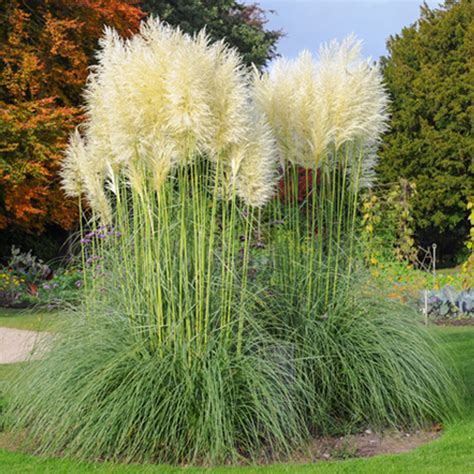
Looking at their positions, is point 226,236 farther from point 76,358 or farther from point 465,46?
point 465,46

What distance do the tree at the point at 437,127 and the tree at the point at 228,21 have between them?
15.6ft

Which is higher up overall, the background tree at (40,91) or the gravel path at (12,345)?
the background tree at (40,91)

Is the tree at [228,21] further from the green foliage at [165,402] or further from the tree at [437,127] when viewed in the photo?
the green foliage at [165,402]

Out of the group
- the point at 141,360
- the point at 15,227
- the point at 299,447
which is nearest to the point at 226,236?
the point at 141,360

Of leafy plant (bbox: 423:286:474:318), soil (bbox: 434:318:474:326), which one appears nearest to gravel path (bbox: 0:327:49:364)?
soil (bbox: 434:318:474:326)

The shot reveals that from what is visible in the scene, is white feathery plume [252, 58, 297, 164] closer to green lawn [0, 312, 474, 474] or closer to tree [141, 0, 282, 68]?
green lawn [0, 312, 474, 474]

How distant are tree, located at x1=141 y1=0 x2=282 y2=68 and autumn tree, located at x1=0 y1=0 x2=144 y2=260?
421 cm

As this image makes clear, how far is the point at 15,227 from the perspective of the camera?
18297 millimetres

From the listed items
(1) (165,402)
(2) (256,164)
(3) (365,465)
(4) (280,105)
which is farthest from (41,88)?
(3) (365,465)

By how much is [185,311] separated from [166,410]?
1.96 feet

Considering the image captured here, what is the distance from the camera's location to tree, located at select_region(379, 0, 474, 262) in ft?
78.9

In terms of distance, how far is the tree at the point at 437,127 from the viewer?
24047 mm

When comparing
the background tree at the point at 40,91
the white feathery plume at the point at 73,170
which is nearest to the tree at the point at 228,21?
the background tree at the point at 40,91

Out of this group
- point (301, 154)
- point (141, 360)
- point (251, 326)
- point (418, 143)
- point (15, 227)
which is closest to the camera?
point (141, 360)
